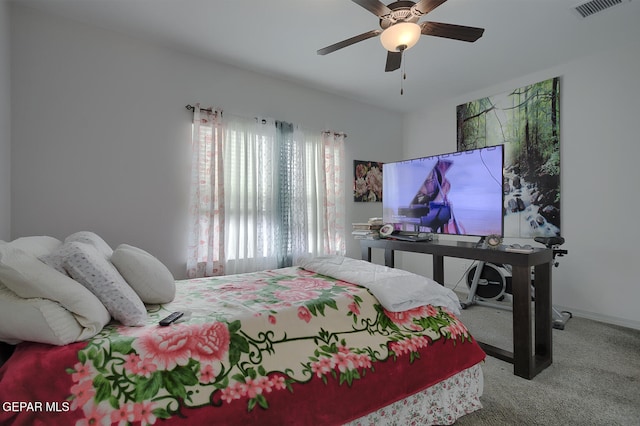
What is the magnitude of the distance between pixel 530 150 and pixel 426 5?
2.63 meters

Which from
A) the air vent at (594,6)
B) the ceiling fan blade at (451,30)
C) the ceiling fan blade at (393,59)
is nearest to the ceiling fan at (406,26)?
the ceiling fan blade at (451,30)

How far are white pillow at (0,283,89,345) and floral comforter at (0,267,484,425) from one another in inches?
1.5

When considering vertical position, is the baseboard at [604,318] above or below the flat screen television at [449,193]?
below

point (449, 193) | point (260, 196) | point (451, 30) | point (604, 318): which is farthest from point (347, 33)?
point (604, 318)

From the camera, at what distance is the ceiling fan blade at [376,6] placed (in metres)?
1.71

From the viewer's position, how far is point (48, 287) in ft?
3.20

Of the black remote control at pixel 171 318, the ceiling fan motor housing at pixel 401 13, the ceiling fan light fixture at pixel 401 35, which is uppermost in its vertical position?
the ceiling fan motor housing at pixel 401 13

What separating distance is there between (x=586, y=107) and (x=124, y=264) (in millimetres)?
4362

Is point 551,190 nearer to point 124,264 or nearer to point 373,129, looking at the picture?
point 373,129

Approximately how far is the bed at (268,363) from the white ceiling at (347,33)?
2.08m

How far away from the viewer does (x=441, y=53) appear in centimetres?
299

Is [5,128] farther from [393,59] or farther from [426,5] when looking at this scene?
[426,5]

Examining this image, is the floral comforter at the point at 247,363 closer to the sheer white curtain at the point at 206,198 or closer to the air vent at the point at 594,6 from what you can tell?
the sheer white curtain at the point at 206,198
